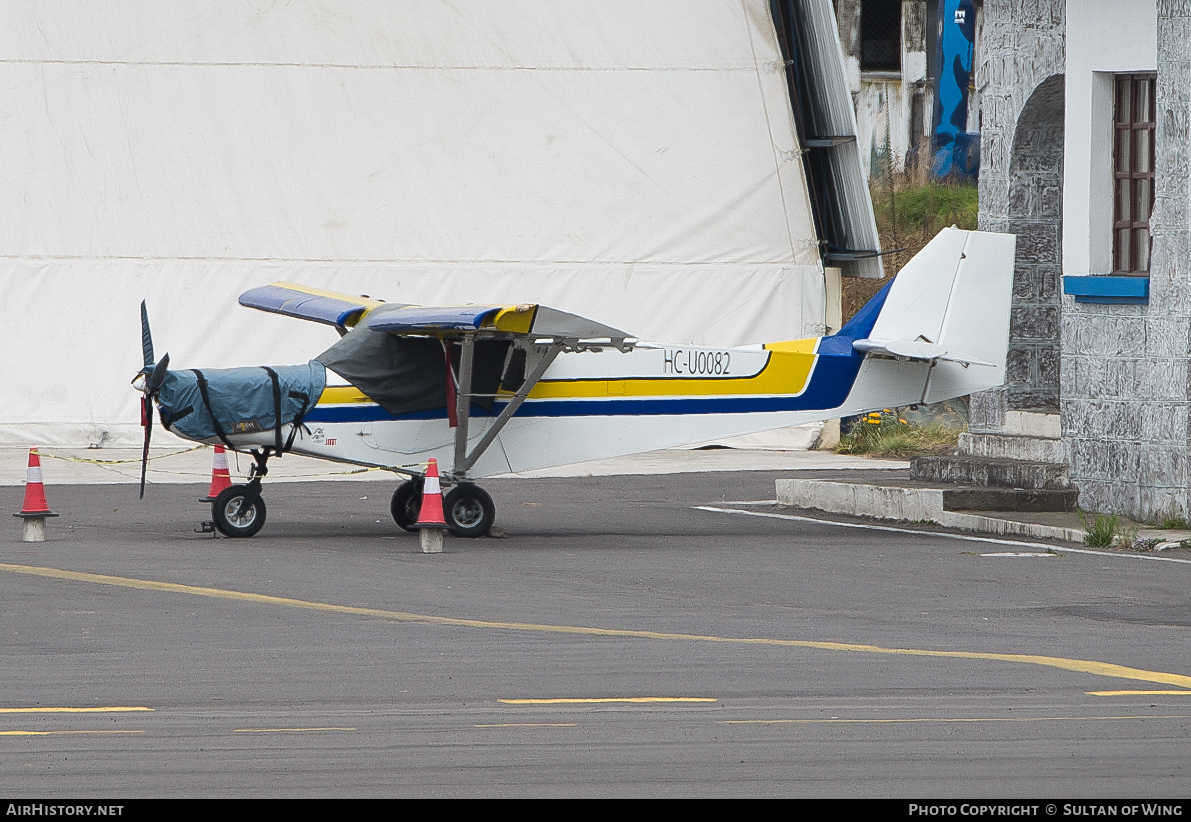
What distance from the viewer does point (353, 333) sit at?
15219 millimetres

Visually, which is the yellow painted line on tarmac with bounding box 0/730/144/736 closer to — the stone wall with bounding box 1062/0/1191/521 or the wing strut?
the wing strut

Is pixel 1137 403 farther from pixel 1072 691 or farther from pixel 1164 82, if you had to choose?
pixel 1072 691

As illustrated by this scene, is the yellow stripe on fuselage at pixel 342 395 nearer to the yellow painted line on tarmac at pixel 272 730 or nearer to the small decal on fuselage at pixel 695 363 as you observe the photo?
the small decal on fuselage at pixel 695 363

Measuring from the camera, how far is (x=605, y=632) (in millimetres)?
Result: 9883

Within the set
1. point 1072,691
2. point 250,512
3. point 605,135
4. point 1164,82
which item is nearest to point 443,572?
point 250,512

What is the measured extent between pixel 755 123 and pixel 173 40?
9.29 metres

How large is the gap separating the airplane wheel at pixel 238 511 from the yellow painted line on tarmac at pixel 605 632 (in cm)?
240

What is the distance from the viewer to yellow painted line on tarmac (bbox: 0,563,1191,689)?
8.63 meters

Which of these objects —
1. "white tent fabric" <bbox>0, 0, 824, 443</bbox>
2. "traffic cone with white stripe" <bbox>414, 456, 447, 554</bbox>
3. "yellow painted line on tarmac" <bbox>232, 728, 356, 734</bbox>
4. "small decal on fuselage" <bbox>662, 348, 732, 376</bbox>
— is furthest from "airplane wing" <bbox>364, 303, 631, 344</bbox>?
"white tent fabric" <bbox>0, 0, 824, 443</bbox>

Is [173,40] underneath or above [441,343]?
above

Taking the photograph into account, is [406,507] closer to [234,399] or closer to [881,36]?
[234,399]

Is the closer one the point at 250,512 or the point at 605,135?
the point at 250,512

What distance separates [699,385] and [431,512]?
317cm

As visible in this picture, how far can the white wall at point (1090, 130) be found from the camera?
1600 centimetres
